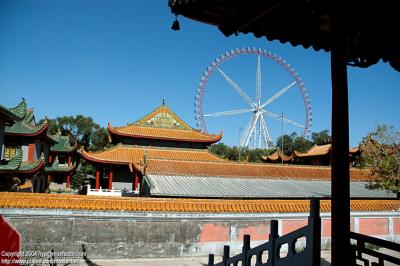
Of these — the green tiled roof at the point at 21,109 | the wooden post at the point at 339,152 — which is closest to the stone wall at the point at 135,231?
the wooden post at the point at 339,152

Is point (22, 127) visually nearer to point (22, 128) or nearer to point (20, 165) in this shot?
point (22, 128)

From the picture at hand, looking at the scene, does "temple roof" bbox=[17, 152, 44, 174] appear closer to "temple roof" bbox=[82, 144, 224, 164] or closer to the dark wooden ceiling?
"temple roof" bbox=[82, 144, 224, 164]

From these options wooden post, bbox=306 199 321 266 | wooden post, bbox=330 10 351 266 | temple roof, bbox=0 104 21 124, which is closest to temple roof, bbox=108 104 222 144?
temple roof, bbox=0 104 21 124

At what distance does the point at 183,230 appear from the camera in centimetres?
1202

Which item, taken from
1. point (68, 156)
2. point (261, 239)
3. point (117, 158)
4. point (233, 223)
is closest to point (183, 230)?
point (233, 223)

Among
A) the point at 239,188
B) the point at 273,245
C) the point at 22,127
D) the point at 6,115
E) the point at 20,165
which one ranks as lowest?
the point at 239,188

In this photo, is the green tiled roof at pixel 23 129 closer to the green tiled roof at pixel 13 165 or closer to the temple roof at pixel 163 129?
the green tiled roof at pixel 13 165

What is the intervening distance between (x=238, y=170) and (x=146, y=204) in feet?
31.0

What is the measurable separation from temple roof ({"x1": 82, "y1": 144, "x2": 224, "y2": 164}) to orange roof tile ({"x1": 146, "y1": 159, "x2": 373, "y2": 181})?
410 cm

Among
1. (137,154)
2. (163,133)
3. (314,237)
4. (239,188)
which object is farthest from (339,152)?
(163,133)

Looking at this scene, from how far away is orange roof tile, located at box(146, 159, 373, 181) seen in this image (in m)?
18.6

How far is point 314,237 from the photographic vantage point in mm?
3020

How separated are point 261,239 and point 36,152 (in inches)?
810

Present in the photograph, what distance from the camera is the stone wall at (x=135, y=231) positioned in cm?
1086
